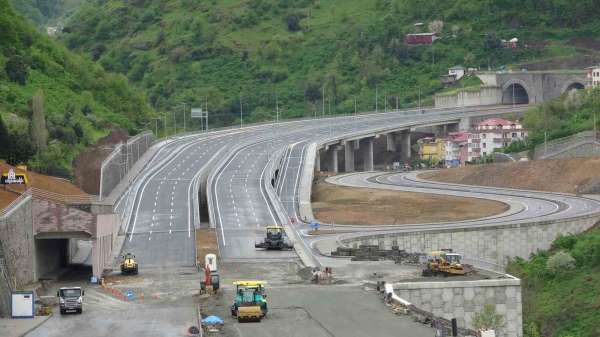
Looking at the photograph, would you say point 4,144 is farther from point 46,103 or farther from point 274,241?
point 46,103

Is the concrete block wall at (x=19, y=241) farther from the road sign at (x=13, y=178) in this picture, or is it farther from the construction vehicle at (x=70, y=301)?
the road sign at (x=13, y=178)

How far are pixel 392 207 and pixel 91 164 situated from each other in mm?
28226

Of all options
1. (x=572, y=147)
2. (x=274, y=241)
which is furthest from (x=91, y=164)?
(x=572, y=147)

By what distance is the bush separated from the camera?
100 meters

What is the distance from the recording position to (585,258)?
100938mm

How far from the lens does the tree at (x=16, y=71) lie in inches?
6708

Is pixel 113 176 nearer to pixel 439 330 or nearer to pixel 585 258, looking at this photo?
pixel 585 258

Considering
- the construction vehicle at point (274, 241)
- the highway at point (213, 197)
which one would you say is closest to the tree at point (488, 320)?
the highway at point (213, 197)

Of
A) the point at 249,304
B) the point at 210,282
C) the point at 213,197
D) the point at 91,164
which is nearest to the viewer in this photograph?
the point at 249,304

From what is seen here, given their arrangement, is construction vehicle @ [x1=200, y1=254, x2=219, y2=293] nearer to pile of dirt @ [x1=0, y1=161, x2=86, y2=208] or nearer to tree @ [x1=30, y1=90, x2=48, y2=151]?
pile of dirt @ [x1=0, y1=161, x2=86, y2=208]

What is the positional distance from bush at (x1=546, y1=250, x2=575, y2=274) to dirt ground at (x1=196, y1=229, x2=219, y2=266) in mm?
22170

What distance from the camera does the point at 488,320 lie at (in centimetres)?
7669

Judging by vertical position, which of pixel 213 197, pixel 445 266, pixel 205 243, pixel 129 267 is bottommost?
pixel 129 267

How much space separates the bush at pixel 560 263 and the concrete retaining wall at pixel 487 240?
7.54m
